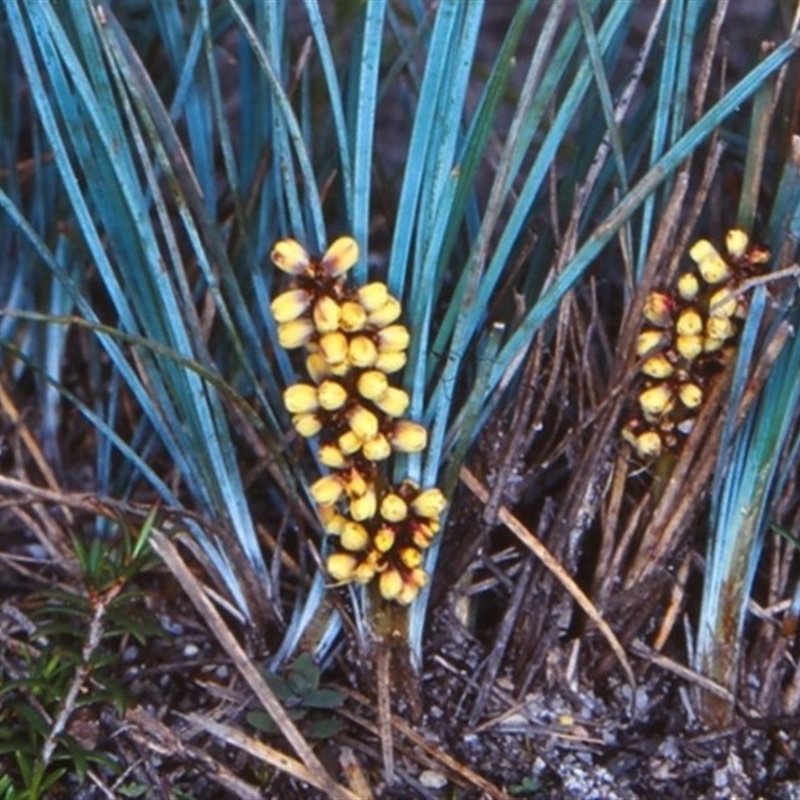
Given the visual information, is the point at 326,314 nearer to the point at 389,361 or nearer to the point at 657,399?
the point at 389,361

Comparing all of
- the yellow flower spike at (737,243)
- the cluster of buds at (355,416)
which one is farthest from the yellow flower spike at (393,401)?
the yellow flower spike at (737,243)

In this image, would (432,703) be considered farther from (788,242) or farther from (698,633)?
(788,242)

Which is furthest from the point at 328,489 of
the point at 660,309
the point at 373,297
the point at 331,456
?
the point at 660,309

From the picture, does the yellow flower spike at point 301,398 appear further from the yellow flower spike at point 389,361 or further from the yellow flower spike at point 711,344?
the yellow flower spike at point 711,344

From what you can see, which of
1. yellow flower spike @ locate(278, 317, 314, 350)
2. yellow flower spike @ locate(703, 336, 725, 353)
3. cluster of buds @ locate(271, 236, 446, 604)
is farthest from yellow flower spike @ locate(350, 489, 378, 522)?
yellow flower spike @ locate(703, 336, 725, 353)

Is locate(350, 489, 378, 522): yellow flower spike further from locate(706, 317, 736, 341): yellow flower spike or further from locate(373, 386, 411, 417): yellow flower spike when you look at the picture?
locate(706, 317, 736, 341): yellow flower spike

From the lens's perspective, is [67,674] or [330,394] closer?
[330,394]
